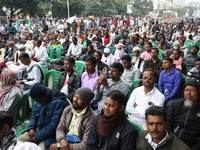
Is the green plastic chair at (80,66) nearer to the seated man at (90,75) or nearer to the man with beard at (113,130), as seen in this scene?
the seated man at (90,75)

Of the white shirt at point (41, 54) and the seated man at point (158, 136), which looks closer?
the seated man at point (158, 136)

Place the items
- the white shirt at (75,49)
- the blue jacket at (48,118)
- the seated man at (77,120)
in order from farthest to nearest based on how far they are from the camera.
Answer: the white shirt at (75,49) < the blue jacket at (48,118) < the seated man at (77,120)

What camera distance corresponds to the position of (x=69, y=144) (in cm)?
250

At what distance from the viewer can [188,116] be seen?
2539mm

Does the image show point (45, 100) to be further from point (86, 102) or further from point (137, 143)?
point (137, 143)

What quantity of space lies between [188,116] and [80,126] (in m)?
1.30

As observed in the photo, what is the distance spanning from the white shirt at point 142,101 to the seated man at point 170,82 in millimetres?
851

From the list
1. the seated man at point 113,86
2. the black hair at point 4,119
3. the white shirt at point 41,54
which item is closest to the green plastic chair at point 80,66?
the seated man at point 113,86

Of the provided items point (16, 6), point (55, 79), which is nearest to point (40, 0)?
point (16, 6)

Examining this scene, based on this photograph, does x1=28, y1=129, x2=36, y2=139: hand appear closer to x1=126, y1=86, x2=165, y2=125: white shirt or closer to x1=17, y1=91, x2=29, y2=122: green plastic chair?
x1=17, y1=91, x2=29, y2=122: green plastic chair

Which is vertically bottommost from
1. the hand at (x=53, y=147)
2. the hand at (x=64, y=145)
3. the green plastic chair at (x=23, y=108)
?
the hand at (x=53, y=147)

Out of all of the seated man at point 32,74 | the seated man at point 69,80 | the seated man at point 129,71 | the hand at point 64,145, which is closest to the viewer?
the hand at point 64,145

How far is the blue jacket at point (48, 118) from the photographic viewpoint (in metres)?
2.78

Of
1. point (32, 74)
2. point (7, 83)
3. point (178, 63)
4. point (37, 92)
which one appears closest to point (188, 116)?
point (37, 92)
